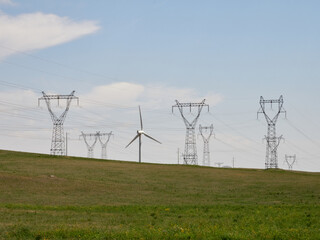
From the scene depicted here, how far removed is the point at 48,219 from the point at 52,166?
5825 centimetres

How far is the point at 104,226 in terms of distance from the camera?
31094mm

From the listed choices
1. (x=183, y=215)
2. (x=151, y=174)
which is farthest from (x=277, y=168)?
(x=183, y=215)

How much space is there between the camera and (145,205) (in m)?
48.5

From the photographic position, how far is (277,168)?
12862cm

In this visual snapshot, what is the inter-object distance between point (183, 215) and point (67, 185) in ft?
104

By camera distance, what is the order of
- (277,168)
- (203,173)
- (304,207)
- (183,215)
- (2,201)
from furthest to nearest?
(277,168)
(203,173)
(2,201)
(304,207)
(183,215)

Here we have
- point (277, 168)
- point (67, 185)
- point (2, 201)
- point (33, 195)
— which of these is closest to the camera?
point (2, 201)

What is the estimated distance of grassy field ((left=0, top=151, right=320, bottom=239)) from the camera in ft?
90.2

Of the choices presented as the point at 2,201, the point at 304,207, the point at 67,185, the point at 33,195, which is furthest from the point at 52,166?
the point at 304,207

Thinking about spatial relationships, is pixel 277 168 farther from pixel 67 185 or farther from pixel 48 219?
pixel 48 219

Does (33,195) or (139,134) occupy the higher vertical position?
(139,134)

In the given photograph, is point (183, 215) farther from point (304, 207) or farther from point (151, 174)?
point (151, 174)

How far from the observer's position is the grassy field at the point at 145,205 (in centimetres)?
2750

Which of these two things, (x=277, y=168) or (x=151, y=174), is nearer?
(x=151, y=174)
